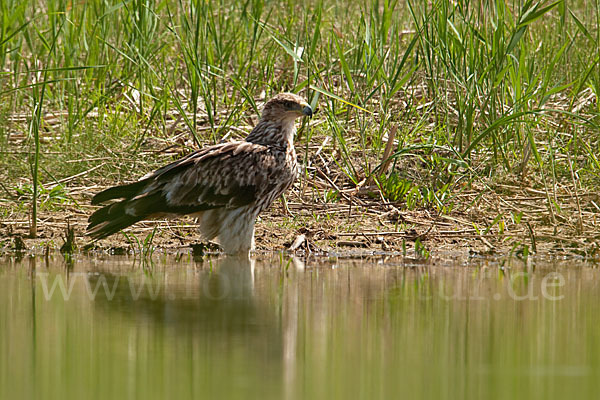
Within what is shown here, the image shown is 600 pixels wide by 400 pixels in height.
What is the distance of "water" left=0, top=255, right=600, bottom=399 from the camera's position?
331cm

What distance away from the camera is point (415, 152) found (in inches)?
328

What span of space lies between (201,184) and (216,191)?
0.12 metres

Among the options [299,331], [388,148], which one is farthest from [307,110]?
[299,331]

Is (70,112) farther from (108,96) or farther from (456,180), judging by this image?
(456,180)

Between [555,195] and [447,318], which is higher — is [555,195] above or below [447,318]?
above

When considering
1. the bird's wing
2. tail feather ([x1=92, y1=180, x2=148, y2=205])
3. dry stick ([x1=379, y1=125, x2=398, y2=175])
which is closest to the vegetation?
dry stick ([x1=379, y1=125, x2=398, y2=175])

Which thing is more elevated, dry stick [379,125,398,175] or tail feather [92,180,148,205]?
dry stick [379,125,398,175]

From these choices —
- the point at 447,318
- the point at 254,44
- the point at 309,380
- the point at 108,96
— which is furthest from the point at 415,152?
the point at 309,380

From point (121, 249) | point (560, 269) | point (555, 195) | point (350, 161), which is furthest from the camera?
point (350, 161)

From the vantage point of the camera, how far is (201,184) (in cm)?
698

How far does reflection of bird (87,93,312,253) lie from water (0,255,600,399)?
630 mm

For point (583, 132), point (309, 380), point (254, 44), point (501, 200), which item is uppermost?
point (254, 44)

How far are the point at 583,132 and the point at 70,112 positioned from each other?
14.3ft

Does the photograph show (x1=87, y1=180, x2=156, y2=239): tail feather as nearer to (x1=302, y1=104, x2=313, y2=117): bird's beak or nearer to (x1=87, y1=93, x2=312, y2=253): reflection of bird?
(x1=87, y1=93, x2=312, y2=253): reflection of bird
